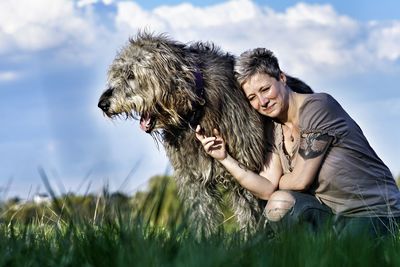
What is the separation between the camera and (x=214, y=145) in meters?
7.14

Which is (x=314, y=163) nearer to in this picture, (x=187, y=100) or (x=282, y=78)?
(x=282, y=78)

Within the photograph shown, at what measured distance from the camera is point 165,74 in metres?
6.91

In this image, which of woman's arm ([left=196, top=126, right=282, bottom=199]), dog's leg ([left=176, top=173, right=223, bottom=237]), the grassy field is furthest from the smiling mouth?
the grassy field

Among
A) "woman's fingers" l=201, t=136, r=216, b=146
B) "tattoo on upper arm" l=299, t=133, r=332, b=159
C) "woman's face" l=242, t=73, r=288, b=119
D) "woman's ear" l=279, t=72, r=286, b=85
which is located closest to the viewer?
"tattoo on upper arm" l=299, t=133, r=332, b=159

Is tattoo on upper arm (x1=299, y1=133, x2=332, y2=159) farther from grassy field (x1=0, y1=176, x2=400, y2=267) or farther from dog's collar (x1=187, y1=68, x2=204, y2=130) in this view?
grassy field (x1=0, y1=176, x2=400, y2=267)

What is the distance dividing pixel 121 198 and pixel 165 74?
330 cm

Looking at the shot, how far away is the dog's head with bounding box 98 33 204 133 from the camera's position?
6.90 m

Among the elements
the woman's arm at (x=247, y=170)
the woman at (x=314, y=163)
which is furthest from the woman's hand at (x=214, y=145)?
the woman at (x=314, y=163)

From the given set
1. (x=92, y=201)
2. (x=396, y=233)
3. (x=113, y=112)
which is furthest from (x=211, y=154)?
(x=92, y=201)

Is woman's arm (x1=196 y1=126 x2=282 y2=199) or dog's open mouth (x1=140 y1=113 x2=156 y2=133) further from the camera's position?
dog's open mouth (x1=140 y1=113 x2=156 y2=133)

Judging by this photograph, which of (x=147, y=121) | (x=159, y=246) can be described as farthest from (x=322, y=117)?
(x=159, y=246)

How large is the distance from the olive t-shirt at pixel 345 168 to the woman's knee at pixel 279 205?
0.34m

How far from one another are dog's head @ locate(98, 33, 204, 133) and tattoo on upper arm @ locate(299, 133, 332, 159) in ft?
3.63

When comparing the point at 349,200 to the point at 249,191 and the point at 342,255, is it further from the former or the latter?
the point at 342,255
